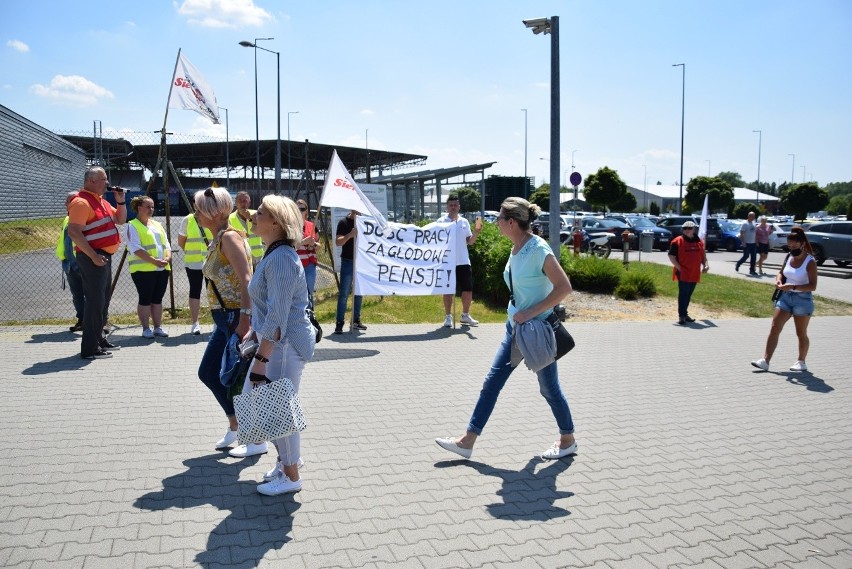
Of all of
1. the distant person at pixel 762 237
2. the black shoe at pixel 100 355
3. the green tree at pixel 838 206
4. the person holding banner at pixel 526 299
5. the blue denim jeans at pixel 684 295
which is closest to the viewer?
the person holding banner at pixel 526 299

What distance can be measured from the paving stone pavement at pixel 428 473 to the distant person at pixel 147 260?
107cm

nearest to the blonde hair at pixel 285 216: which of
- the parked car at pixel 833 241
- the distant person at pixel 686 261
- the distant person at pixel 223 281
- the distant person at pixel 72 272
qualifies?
the distant person at pixel 223 281

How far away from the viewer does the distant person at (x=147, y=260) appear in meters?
8.62

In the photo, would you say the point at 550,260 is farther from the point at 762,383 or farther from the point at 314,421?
the point at 762,383

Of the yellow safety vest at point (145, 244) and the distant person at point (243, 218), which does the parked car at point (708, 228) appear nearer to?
the distant person at point (243, 218)

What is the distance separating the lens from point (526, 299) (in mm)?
4754

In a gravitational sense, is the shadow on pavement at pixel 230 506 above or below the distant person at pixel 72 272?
below

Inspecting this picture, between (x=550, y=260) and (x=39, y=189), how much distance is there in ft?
118

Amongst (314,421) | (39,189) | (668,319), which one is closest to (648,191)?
(39,189)

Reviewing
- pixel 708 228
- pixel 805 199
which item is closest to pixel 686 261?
pixel 708 228

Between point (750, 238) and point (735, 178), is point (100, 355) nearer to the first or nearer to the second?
point (750, 238)

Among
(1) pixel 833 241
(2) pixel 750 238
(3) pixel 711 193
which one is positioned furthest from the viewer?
(3) pixel 711 193

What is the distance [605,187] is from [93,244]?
47.9 meters

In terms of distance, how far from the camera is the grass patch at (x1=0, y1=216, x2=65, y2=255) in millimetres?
22850
